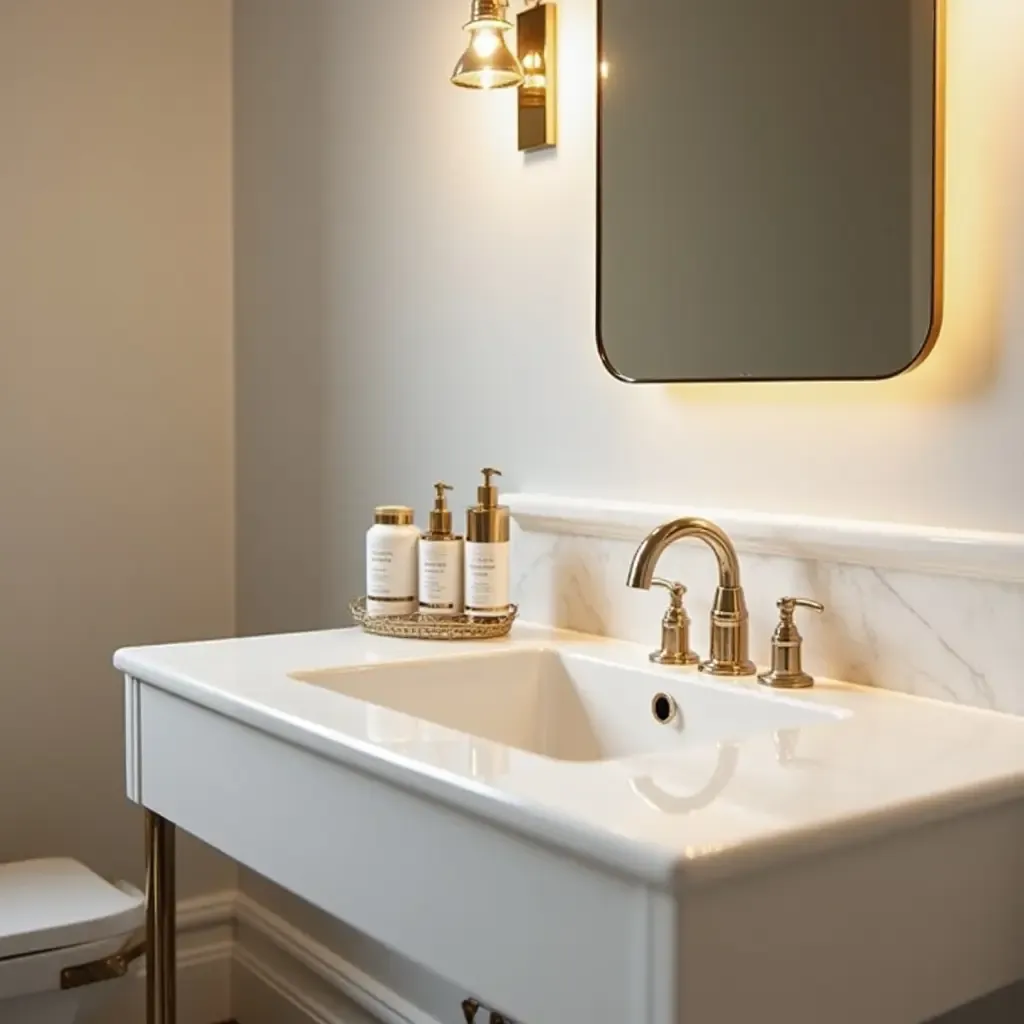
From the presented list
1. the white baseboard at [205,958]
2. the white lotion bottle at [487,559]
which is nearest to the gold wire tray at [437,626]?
the white lotion bottle at [487,559]

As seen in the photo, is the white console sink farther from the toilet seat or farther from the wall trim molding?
the toilet seat

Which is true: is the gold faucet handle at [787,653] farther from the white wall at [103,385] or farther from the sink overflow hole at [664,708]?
the white wall at [103,385]

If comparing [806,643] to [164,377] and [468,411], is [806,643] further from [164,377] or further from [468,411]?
[164,377]

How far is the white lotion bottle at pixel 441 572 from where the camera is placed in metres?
1.64

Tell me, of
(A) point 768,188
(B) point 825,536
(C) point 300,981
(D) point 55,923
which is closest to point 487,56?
(A) point 768,188

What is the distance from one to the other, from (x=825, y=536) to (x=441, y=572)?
49 cm

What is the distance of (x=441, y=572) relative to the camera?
1.64 metres

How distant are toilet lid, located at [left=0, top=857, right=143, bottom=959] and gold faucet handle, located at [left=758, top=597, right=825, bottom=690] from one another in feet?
3.54

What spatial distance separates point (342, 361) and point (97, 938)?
896 mm

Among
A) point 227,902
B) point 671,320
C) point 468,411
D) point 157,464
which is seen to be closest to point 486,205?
point 468,411

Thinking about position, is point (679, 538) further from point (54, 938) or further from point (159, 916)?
point (54, 938)

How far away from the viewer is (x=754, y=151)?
1.41 metres

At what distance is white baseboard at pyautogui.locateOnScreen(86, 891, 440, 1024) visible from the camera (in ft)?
7.09

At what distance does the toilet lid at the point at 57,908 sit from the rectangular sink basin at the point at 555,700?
0.75 m
